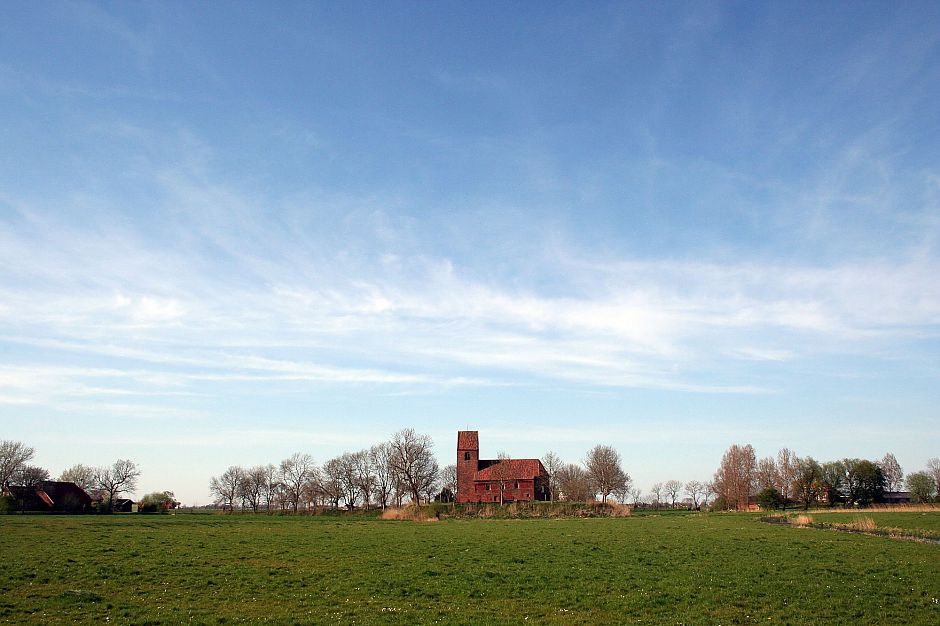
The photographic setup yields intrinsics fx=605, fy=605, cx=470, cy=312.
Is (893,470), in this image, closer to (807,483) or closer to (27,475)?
(807,483)

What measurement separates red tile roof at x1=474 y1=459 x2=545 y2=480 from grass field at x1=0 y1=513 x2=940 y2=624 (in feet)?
300

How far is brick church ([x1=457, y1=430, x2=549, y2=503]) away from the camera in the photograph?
12069 centimetres

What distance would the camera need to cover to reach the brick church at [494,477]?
12069 centimetres

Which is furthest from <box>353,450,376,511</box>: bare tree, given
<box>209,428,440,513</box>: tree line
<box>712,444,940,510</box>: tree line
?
<box>712,444,940,510</box>: tree line

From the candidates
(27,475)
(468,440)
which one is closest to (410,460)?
(468,440)

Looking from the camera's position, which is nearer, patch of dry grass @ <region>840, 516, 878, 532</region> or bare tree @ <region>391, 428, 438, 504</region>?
patch of dry grass @ <region>840, 516, 878, 532</region>

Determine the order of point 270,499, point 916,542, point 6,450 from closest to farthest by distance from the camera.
A: point 916,542
point 6,450
point 270,499

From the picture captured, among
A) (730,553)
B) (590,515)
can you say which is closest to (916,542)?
(730,553)

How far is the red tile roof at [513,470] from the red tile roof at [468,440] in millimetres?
5285

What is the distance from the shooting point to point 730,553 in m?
28.2

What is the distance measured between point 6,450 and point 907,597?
500ft

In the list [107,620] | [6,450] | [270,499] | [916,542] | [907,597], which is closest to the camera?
[107,620]

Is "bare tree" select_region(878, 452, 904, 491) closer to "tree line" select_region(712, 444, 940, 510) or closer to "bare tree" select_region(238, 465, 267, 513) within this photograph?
"tree line" select_region(712, 444, 940, 510)

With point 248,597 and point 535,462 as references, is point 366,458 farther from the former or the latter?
point 248,597
